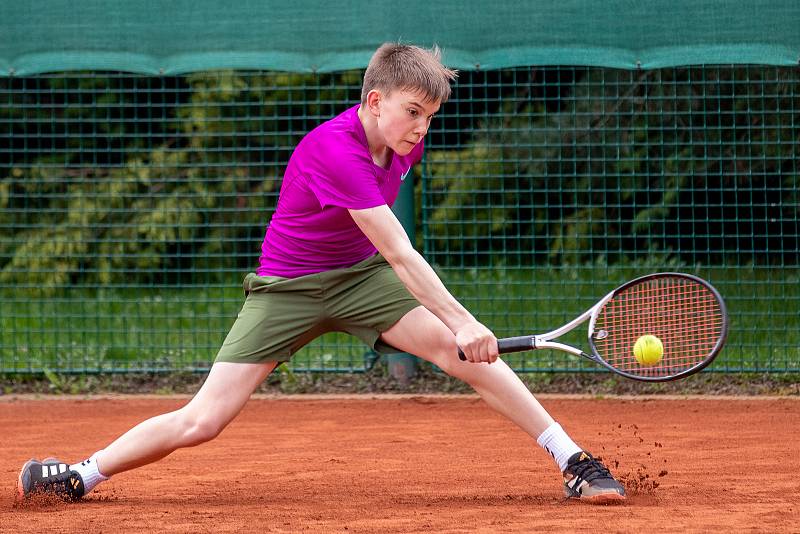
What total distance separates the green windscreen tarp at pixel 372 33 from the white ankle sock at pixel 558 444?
2.60 m

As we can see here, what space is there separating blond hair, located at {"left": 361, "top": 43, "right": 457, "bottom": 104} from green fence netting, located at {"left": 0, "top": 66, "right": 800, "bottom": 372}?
253 cm

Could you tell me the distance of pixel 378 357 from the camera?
649 cm

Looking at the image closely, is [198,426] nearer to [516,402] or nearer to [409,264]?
[409,264]

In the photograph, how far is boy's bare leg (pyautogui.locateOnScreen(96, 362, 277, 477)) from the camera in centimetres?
367

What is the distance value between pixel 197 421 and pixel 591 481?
123cm

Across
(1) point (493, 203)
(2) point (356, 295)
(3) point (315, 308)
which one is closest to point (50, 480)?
(3) point (315, 308)

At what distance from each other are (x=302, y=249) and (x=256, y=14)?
2.48 m

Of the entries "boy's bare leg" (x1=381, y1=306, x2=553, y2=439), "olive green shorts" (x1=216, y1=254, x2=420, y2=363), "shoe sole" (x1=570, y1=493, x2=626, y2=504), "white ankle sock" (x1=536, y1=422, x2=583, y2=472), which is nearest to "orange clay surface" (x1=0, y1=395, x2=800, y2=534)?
"shoe sole" (x1=570, y1=493, x2=626, y2=504)

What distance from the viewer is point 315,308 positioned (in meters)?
3.83

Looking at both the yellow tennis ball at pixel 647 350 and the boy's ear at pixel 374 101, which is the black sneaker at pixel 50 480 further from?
the yellow tennis ball at pixel 647 350

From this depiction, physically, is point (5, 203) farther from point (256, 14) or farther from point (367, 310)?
point (367, 310)

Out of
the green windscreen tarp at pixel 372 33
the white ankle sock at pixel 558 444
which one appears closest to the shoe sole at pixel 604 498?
the white ankle sock at pixel 558 444

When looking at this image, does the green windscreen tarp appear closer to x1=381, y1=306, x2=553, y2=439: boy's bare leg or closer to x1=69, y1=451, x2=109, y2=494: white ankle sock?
x1=381, y1=306, x2=553, y2=439: boy's bare leg

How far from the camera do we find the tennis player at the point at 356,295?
11.5ft
